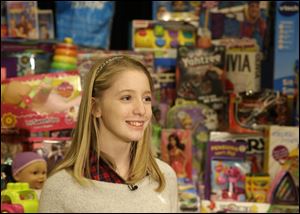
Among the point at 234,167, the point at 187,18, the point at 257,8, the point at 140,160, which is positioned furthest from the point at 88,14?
the point at 140,160

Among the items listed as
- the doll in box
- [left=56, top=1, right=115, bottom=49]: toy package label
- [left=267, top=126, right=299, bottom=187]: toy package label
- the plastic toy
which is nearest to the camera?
the plastic toy

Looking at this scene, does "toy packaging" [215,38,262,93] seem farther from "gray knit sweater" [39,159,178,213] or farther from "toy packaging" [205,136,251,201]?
"gray knit sweater" [39,159,178,213]

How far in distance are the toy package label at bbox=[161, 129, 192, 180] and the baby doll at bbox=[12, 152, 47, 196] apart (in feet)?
1.86

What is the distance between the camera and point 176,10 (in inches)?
105

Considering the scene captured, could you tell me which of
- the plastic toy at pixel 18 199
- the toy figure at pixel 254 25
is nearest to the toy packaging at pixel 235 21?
the toy figure at pixel 254 25

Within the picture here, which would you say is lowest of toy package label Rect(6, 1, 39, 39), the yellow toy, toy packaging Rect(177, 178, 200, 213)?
toy packaging Rect(177, 178, 200, 213)

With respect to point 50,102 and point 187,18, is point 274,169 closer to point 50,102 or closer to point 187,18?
point 187,18

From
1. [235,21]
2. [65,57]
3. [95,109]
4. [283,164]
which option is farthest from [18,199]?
[235,21]

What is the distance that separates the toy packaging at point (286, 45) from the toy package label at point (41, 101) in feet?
3.05

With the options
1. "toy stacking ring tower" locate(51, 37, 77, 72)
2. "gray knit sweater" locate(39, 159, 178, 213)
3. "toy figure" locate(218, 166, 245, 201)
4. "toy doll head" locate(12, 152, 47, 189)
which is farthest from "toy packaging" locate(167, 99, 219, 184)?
"gray knit sweater" locate(39, 159, 178, 213)

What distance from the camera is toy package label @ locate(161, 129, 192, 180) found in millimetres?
2467

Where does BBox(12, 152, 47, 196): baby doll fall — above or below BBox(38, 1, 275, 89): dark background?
below

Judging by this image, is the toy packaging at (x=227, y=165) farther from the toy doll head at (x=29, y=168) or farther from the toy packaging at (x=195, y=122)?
the toy doll head at (x=29, y=168)

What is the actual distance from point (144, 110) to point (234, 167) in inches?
61.4
